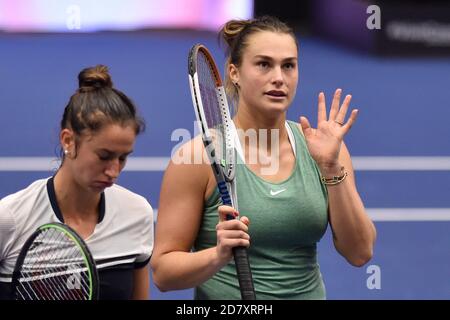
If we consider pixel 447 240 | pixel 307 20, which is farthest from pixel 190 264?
pixel 307 20

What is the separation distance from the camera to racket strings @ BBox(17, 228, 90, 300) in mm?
3027

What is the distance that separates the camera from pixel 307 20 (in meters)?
11.6

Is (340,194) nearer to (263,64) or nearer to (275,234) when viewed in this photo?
(275,234)

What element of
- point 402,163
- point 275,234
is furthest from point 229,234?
point 402,163

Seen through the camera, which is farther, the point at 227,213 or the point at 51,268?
the point at 227,213

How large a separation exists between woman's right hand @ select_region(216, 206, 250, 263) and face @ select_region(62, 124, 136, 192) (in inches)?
12.7

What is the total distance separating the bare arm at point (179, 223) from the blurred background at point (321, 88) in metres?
2.23

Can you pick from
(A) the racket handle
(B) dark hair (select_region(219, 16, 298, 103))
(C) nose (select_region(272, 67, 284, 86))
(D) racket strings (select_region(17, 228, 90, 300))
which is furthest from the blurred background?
(D) racket strings (select_region(17, 228, 90, 300))

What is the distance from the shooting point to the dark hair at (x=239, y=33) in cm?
366

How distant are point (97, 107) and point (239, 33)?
61 cm

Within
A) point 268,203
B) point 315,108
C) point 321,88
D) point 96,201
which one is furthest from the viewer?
point 321,88

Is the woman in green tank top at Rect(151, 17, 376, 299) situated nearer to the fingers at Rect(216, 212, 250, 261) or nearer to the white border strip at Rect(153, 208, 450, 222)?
the fingers at Rect(216, 212, 250, 261)

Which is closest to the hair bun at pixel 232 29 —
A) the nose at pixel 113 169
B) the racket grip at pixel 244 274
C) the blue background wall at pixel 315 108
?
the nose at pixel 113 169

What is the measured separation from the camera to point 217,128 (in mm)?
3467
